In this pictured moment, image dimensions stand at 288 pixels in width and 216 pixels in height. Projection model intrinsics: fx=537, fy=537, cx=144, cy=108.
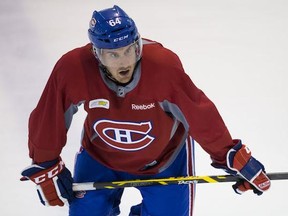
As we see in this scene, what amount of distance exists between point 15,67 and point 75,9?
2.68 feet

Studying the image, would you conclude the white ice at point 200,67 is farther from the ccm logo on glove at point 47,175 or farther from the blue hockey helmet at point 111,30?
the blue hockey helmet at point 111,30

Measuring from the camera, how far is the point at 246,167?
1846 millimetres

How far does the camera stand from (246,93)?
3074 millimetres

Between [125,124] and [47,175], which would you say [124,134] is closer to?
[125,124]

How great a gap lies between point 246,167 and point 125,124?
442 millimetres

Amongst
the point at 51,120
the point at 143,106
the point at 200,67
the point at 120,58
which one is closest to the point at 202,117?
the point at 143,106

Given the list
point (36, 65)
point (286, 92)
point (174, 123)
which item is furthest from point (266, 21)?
point (174, 123)

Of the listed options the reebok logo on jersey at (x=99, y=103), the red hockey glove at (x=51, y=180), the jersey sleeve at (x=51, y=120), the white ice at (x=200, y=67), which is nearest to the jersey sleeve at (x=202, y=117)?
the reebok logo on jersey at (x=99, y=103)

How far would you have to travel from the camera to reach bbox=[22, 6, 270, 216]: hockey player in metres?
1.71

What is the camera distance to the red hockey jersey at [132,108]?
173 cm

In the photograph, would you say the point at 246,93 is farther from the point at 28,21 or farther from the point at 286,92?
the point at 28,21

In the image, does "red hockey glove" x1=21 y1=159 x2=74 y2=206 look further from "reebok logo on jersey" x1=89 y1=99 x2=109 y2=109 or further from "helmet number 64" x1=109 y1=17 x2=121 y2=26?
"helmet number 64" x1=109 y1=17 x2=121 y2=26

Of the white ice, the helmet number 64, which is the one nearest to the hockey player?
the helmet number 64

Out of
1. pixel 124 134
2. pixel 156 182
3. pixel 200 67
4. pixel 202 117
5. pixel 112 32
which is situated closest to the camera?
pixel 112 32
